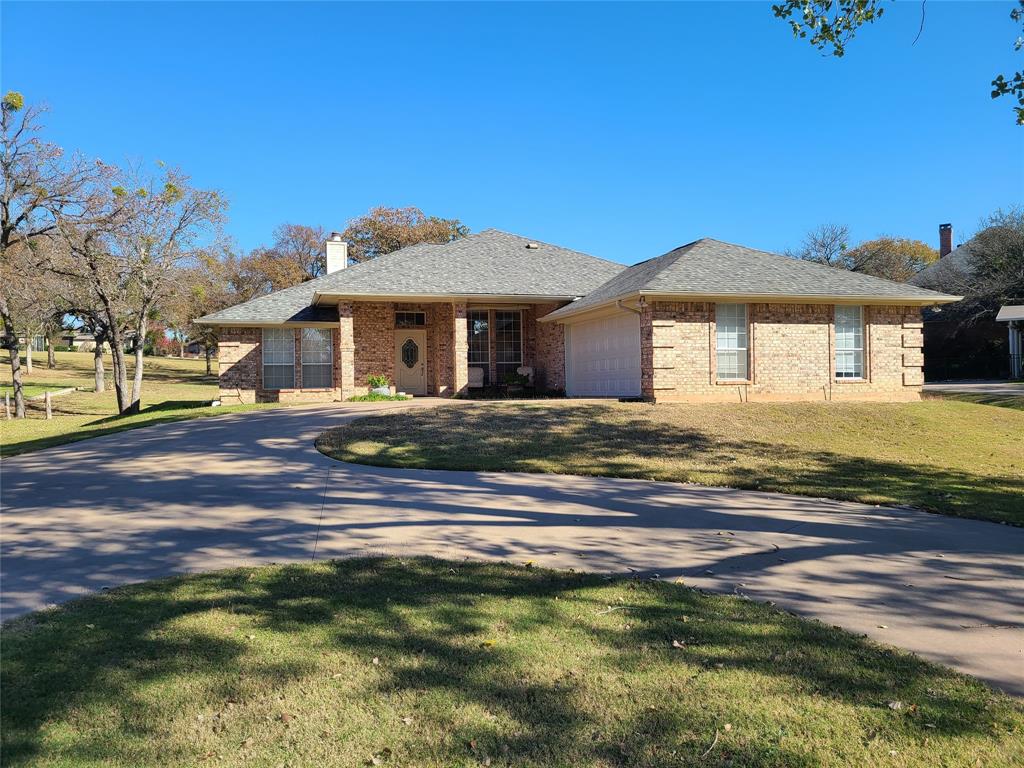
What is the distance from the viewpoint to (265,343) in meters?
23.1

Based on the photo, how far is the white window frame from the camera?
19797 mm

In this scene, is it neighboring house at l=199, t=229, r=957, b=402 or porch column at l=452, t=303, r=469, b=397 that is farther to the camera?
porch column at l=452, t=303, r=469, b=397

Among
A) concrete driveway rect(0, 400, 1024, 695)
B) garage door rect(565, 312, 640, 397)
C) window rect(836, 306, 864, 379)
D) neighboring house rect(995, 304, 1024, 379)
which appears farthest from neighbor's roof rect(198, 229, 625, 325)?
neighboring house rect(995, 304, 1024, 379)

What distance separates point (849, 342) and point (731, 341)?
373cm

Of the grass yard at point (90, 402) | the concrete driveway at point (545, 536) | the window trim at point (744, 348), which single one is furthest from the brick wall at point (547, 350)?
the concrete driveway at point (545, 536)

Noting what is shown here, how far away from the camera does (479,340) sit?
2442cm

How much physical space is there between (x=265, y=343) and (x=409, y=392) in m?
4.91

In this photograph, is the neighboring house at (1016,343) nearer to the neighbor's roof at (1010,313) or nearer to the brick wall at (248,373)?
the neighbor's roof at (1010,313)

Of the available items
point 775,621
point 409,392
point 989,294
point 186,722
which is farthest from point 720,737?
point 989,294

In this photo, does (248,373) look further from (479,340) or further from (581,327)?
(581,327)

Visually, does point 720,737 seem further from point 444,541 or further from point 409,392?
point 409,392

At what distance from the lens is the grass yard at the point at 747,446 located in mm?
10555

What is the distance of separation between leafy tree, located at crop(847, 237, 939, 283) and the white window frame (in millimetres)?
33783

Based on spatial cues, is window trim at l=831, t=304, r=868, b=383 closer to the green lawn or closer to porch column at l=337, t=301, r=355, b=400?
porch column at l=337, t=301, r=355, b=400
